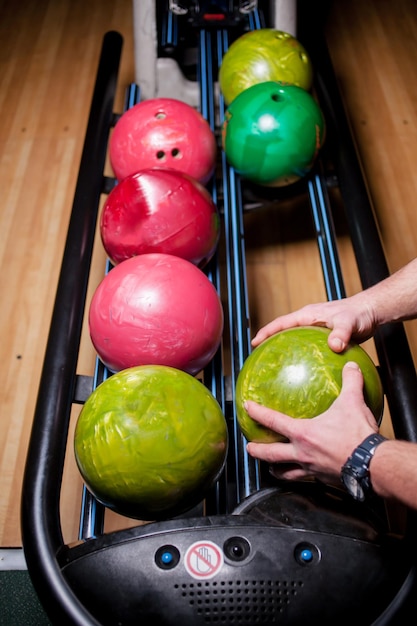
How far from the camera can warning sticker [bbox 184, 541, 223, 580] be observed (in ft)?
3.18

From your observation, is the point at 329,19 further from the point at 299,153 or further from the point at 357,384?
the point at 357,384

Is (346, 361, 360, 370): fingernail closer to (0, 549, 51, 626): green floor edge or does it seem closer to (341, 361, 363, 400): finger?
(341, 361, 363, 400): finger

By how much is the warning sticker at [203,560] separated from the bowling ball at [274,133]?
1134mm

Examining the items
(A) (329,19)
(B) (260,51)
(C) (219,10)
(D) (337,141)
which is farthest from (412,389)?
(A) (329,19)

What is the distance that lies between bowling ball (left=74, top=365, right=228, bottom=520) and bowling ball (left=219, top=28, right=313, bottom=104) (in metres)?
1.20

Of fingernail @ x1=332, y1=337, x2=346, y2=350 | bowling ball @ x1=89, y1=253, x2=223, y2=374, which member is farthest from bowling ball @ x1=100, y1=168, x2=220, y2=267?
fingernail @ x1=332, y1=337, x2=346, y2=350

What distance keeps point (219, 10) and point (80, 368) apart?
5.22ft

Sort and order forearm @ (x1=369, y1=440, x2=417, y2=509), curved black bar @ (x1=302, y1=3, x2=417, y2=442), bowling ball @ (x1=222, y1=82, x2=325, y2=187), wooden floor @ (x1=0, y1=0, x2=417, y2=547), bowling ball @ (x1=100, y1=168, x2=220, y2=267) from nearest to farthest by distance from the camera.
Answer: forearm @ (x1=369, y1=440, x2=417, y2=509) → curved black bar @ (x1=302, y1=3, x2=417, y2=442) → bowling ball @ (x1=100, y1=168, x2=220, y2=267) → bowling ball @ (x1=222, y1=82, x2=325, y2=187) → wooden floor @ (x1=0, y1=0, x2=417, y2=547)

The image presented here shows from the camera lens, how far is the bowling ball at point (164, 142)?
169cm

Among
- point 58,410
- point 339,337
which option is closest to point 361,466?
point 339,337

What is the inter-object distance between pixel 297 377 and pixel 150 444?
30cm

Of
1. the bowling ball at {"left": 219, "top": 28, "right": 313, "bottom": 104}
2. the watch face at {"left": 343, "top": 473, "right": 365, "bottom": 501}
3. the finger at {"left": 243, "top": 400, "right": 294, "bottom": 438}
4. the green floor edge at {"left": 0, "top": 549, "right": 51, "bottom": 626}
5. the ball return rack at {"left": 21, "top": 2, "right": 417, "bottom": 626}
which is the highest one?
the bowling ball at {"left": 219, "top": 28, "right": 313, "bottom": 104}

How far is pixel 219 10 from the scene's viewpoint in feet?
7.76

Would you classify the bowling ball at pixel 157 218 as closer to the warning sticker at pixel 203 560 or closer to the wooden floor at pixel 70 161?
the wooden floor at pixel 70 161
